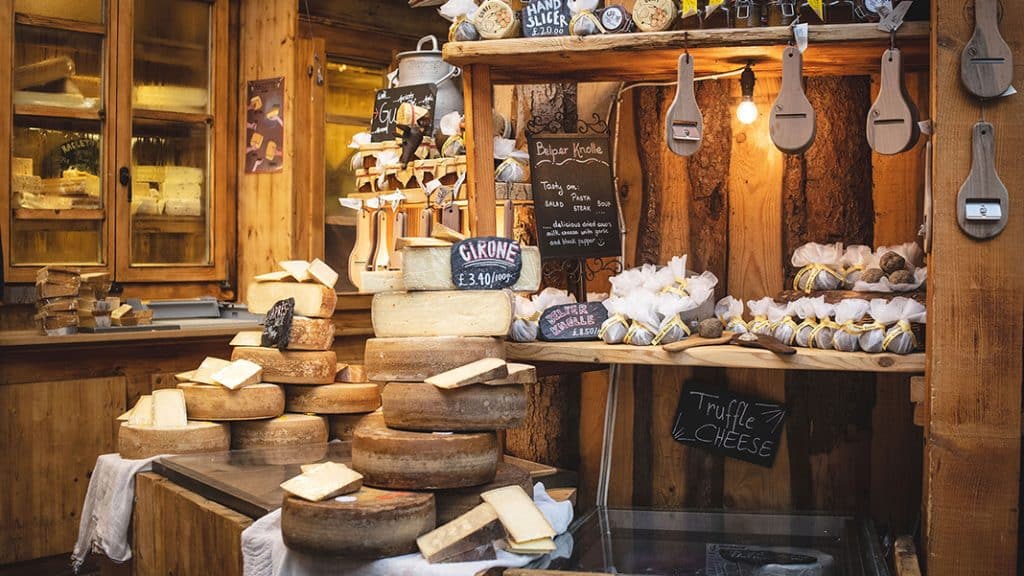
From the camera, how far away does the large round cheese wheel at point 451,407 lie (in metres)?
2.24

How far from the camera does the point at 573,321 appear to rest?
269 cm

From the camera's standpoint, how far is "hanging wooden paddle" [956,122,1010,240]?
7.23ft

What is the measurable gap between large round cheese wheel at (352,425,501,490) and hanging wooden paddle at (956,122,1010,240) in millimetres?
1168

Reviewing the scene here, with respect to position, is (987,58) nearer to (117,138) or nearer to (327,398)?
(327,398)

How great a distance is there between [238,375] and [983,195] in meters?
2.08

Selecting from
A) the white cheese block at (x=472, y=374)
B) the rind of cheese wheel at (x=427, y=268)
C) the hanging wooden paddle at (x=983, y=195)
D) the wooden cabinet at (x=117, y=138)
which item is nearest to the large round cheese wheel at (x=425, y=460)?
the white cheese block at (x=472, y=374)

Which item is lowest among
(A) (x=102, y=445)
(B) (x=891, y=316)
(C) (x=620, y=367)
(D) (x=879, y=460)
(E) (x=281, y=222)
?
(A) (x=102, y=445)

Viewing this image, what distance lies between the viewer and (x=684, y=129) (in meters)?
2.58

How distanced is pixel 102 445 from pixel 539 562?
312 centimetres

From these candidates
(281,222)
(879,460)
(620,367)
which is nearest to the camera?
(879,460)

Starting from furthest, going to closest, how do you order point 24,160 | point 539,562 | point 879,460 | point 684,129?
point 24,160 < point 879,460 < point 684,129 < point 539,562

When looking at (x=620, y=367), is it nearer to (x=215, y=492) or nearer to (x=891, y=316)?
(x=891, y=316)

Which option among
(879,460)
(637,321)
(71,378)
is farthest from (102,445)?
(879,460)

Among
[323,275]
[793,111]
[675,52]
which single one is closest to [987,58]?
[793,111]
